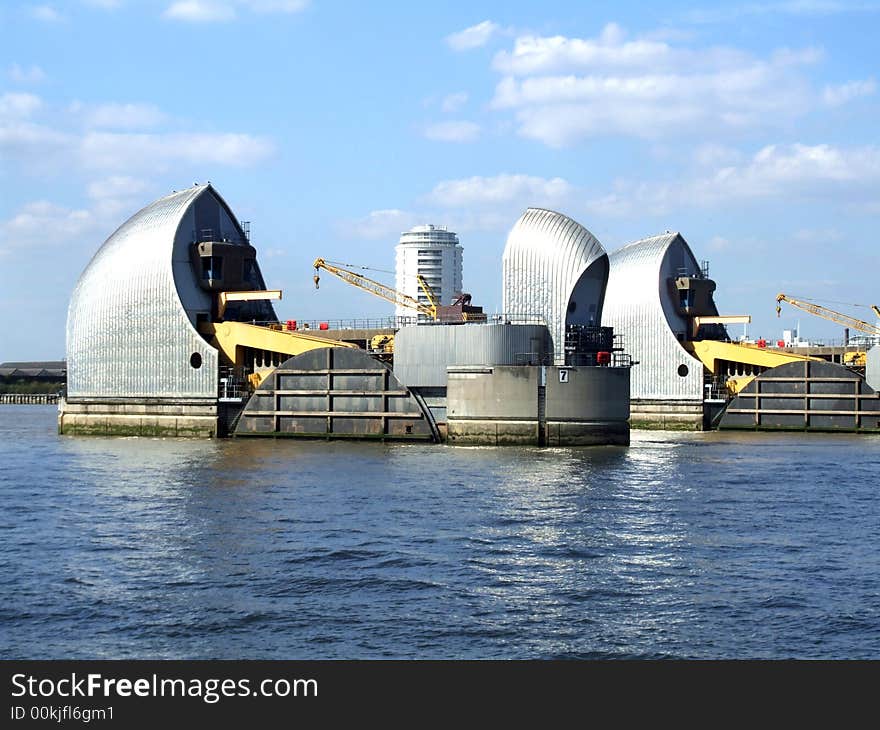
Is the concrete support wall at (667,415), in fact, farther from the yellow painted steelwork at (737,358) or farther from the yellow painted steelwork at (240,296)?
the yellow painted steelwork at (240,296)

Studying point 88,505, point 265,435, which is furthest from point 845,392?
point 88,505

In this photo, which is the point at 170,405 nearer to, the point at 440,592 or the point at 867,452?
the point at 867,452

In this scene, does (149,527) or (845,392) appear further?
(845,392)

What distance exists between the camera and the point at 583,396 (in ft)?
212

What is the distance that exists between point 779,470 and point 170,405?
134 ft

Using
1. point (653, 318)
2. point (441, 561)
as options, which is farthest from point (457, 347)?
point (441, 561)

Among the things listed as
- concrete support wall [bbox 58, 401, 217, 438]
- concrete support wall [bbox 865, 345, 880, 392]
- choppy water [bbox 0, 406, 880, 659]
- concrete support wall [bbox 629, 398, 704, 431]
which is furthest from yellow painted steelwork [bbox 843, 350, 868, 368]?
concrete support wall [bbox 58, 401, 217, 438]

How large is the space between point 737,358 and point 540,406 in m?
28.3

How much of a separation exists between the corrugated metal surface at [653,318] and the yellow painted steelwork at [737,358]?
188 centimetres

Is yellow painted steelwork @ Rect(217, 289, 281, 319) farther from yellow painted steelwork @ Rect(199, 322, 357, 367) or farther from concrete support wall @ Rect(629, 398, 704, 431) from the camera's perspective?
concrete support wall @ Rect(629, 398, 704, 431)

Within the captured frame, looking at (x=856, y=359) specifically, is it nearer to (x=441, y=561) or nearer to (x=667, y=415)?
(x=667, y=415)

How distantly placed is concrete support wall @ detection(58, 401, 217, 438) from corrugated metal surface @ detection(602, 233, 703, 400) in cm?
3175

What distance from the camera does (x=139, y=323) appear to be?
8031 cm

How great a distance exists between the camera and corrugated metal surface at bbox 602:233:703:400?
88.8 m
